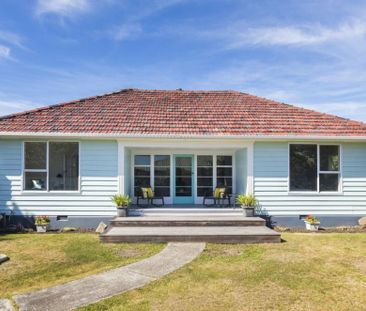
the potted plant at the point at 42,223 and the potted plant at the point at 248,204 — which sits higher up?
the potted plant at the point at 248,204

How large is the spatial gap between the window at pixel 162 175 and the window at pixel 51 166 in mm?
3284

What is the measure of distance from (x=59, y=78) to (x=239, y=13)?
1064 cm

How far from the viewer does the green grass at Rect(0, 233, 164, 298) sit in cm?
595

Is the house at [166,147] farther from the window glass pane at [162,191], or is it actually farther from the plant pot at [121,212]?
the window glass pane at [162,191]

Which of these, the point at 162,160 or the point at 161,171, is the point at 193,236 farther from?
the point at 162,160

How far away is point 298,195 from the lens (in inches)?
456

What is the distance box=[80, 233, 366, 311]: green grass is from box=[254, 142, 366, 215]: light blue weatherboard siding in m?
3.17

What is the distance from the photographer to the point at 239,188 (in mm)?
12797

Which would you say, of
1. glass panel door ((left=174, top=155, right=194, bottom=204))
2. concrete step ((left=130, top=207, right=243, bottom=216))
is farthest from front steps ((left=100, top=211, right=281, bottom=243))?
glass panel door ((left=174, top=155, right=194, bottom=204))

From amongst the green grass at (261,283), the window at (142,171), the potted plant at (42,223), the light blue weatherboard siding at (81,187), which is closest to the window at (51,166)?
the light blue weatherboard siding at (81,187)

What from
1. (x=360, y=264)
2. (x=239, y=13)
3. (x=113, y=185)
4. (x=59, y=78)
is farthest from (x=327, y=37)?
(x=59, y=78)

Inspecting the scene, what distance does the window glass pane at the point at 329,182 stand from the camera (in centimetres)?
1177

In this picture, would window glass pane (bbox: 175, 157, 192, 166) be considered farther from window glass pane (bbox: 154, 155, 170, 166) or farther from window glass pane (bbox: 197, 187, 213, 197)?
window glass pane (bbox: 197, 187, 213, 197)

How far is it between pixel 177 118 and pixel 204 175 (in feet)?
8.79
